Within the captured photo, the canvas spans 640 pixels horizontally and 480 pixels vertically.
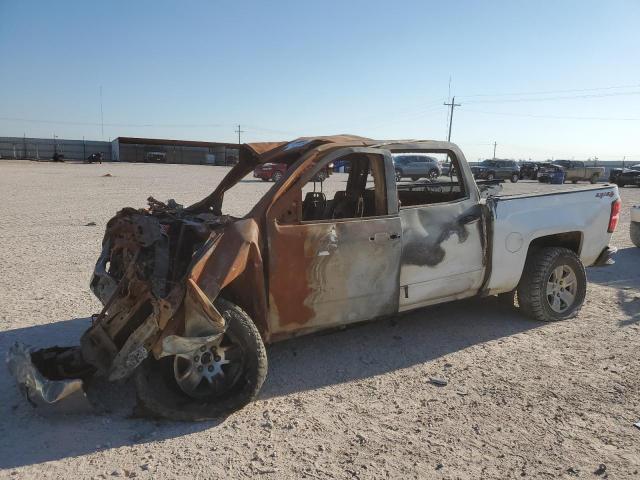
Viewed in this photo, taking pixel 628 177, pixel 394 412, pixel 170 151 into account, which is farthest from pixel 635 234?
pixel 170 151

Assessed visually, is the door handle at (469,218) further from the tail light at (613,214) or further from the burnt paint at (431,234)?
the tail light at (613,214)

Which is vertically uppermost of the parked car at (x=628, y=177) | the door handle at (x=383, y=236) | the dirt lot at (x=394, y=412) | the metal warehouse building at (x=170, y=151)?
the metal warehouse building at (x=170, y=151)

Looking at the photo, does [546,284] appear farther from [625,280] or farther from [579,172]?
[579,172]

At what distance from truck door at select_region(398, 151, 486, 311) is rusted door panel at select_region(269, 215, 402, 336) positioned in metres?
0.14

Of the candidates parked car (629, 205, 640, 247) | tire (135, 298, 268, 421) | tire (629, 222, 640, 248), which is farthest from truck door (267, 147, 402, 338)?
tire (629, 222, 640, 248)

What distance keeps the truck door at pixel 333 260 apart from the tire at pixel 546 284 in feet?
5.70

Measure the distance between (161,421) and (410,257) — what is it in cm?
229

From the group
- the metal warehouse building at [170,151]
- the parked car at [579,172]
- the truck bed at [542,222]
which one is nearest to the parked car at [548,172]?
the parked car at [579,172]

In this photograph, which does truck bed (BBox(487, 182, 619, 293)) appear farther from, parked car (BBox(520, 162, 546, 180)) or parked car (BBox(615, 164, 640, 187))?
parked car (BBox(520, 162, 546, 180))

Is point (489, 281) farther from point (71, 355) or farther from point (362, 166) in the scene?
point (71, 355)

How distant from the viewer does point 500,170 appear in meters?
40.0

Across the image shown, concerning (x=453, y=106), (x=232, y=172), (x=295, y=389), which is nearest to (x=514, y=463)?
(x=295, y=389)

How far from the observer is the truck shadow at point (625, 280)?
18.1 ft

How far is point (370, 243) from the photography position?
3.92 metres
